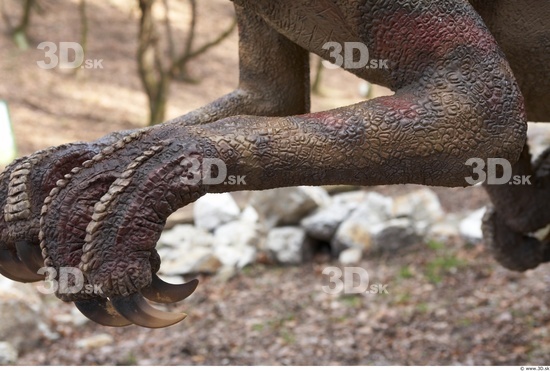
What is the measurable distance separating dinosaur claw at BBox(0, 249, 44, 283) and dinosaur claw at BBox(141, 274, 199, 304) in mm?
272

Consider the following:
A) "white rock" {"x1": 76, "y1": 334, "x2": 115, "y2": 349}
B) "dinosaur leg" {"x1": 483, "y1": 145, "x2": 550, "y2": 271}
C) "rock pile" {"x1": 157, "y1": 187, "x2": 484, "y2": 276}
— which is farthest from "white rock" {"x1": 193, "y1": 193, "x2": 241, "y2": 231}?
Answer: "dinosaur leg" {"x1": 483, "y1": 145, "x2": 550, "y2": 271}

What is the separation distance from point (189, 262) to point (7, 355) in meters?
1.77

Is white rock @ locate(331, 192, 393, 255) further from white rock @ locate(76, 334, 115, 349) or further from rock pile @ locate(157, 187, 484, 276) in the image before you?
white rock @ locate(76, 334, 115, 349)

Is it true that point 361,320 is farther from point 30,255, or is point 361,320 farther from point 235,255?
point 30,255

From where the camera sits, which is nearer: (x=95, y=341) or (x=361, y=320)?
(x=95, y=341)

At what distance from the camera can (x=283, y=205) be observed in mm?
5863

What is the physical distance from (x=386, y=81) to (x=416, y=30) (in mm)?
196

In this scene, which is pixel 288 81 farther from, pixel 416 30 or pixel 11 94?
pixel 11 94

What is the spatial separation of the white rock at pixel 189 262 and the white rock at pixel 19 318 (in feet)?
3.92

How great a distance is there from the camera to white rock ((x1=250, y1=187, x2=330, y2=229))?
5855 mm

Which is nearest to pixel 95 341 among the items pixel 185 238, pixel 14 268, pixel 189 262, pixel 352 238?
pixel 189 262

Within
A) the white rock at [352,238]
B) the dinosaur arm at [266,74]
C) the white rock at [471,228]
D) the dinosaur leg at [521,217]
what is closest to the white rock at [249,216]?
the white rock at [352,238]

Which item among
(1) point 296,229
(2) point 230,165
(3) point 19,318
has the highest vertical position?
(1) point 296,229

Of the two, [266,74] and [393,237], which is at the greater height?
[266,74]
